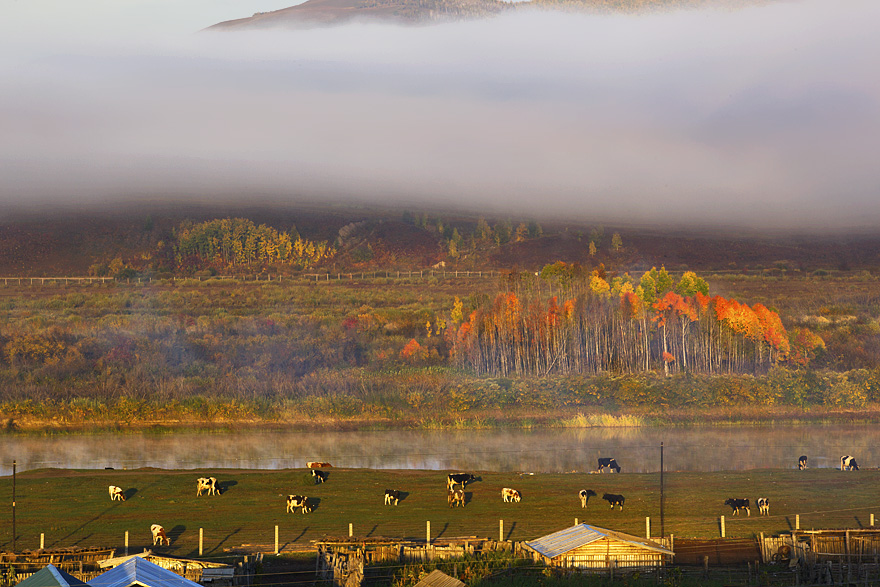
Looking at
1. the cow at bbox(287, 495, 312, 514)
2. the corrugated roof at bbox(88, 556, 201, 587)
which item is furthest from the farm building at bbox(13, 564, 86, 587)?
the cow at bbox(287, 495, 312, 514)

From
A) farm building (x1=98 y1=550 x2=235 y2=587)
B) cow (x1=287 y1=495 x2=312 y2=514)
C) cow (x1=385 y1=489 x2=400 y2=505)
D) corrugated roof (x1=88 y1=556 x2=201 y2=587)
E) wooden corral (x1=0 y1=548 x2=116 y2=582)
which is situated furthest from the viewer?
cow (x1=385 y1=489 x2=400 y2=505)

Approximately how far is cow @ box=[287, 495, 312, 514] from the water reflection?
37.1 ft

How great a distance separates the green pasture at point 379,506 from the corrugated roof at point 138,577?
27.4 feet

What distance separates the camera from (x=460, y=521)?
28844 millimetres

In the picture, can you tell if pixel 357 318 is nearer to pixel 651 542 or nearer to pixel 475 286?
pixel 475 286

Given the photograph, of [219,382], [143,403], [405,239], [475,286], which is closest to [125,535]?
[143,403]

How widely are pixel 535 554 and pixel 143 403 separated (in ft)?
132

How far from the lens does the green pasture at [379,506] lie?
89.4ft

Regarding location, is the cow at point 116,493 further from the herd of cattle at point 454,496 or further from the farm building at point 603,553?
the farm building at point 603,553

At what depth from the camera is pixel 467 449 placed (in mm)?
47031

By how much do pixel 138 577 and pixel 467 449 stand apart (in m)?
32.0

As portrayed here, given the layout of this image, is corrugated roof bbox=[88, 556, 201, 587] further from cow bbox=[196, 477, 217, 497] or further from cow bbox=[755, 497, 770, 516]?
cow bbox=[755, 497, 770, 516]

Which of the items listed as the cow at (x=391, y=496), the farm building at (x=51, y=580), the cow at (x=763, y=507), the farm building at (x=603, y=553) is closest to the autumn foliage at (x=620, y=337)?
the cow at (x=391, y=496)

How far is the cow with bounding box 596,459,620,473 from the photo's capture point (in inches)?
1489
